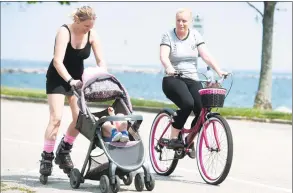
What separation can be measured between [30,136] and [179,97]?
27.1 feet

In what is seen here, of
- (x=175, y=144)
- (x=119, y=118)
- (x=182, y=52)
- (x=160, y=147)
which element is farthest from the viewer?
(x=160, y=147)

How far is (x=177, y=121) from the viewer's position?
9469 millimetres

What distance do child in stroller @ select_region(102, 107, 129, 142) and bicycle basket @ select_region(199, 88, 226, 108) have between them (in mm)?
993

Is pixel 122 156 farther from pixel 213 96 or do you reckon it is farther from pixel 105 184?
pixel 213 96

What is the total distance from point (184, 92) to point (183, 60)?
0.34 m

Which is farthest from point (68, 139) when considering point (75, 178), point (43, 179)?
point (75, 178)

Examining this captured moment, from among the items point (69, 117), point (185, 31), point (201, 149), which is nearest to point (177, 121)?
point (201, 149)

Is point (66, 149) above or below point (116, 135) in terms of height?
below

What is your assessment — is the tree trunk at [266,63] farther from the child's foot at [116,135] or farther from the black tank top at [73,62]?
the child's foot at [116,135]

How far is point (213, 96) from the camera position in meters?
8.71

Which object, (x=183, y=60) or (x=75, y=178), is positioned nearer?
(x=75, y=178)

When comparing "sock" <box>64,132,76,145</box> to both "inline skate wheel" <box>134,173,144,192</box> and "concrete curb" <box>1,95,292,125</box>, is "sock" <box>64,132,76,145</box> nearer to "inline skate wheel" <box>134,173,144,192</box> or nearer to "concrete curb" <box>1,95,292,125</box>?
"inline skate wheel" <box>134,173,144,192</box>

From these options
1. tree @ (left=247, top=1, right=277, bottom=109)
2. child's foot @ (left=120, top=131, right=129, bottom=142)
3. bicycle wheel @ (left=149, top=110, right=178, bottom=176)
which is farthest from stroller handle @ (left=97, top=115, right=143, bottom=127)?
tree @ (left=247, top=1, right=277, bottom=109)

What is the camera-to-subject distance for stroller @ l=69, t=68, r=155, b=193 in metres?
8.07
